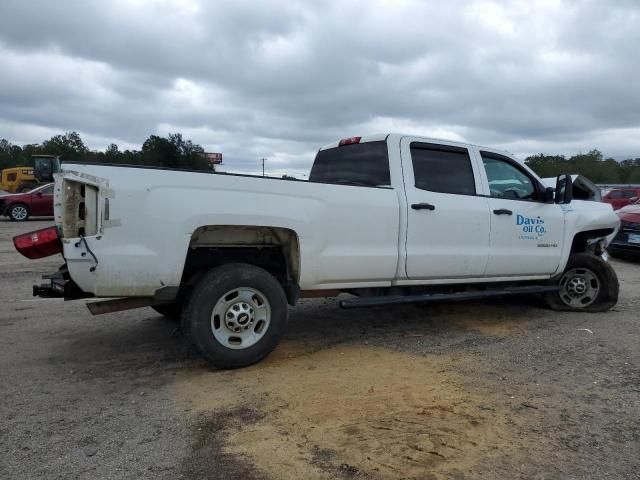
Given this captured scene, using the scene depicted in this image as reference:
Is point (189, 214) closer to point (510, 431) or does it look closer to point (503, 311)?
point (510, 431)

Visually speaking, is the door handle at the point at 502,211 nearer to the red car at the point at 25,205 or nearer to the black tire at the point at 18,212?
the red car at the point at 25,205

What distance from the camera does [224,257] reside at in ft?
15.0

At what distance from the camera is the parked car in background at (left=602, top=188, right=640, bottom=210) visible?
67.4 feet

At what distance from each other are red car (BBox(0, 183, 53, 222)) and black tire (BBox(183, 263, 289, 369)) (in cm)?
1841

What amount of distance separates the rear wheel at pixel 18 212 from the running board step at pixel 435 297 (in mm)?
19056

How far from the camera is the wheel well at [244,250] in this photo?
431 centimetres

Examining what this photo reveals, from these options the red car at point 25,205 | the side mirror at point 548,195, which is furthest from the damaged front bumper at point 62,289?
the red car at point 25,205

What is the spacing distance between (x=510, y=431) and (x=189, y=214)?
2.65 meters

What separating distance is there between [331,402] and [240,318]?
103cm

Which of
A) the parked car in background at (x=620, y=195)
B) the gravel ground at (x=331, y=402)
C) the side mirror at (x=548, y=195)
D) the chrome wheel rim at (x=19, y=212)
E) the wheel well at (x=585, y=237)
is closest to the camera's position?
the gravel ground at (x=331, y=402)

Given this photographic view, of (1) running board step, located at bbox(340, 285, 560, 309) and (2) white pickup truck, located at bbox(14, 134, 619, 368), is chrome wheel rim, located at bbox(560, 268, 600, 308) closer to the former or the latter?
(2) white pickup truck, located at bbox(14, 134, 619, 368)

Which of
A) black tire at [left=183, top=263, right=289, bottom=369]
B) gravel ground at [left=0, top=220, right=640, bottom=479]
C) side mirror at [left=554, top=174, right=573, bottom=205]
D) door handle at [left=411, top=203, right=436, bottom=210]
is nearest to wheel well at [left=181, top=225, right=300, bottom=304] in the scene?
black tire at [left=183, top=263, right=289, bottom=369]

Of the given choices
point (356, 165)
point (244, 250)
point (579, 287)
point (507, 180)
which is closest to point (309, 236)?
point (244, 250)

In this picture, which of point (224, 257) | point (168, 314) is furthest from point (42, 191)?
point (224, 257)
